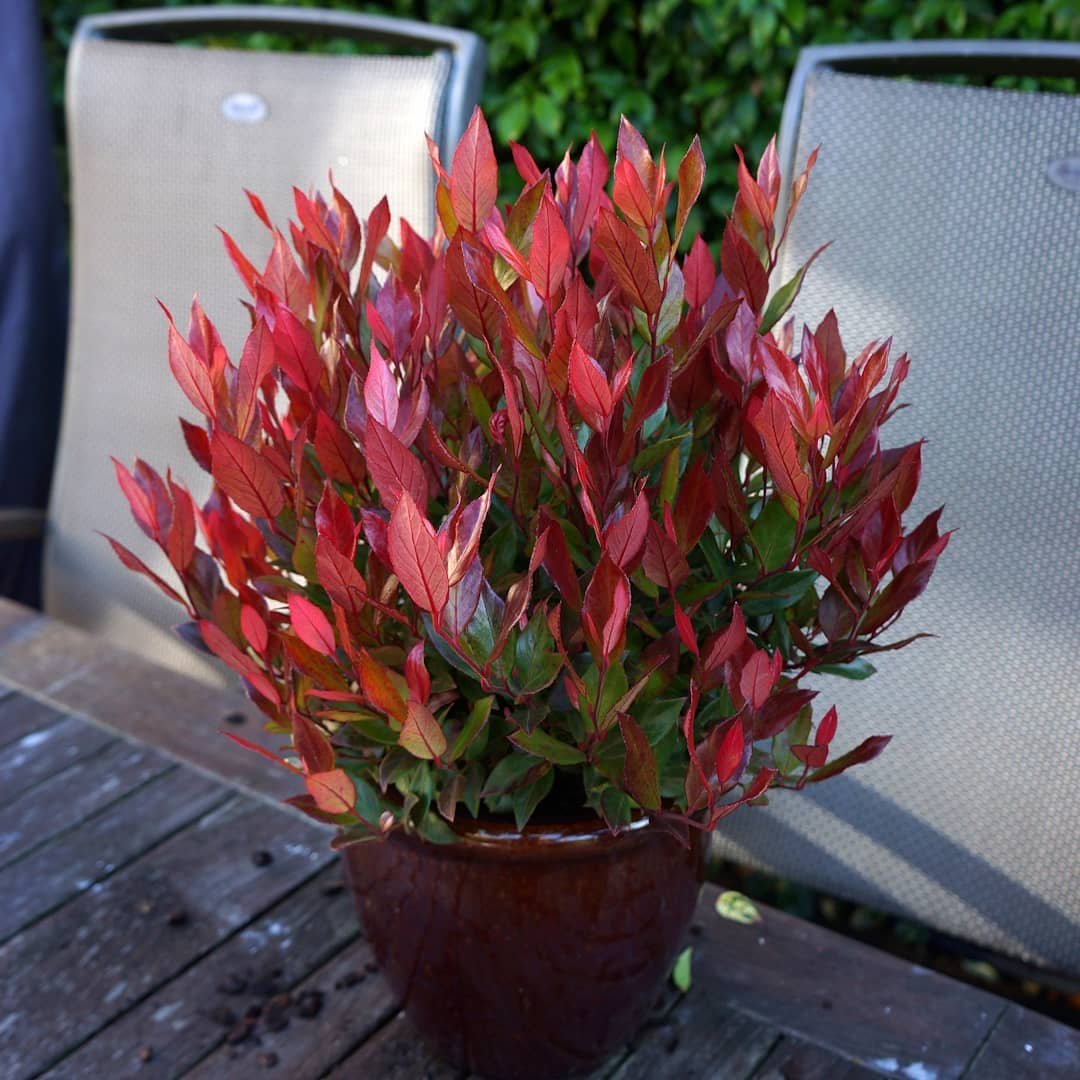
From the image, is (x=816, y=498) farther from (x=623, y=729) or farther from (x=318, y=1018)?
(x=318, y=1018)

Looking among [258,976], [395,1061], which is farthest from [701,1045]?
[258,976]

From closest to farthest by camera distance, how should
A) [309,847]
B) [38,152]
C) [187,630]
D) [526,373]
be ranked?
1. [526,373]
2. [187,630]
3. [309,847]
4. [38,152]

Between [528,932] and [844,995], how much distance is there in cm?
28

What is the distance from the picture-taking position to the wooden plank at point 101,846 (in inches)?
36.7

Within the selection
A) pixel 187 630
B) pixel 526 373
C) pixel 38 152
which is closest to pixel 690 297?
pixel 526 373

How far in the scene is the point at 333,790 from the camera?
642 millimetres

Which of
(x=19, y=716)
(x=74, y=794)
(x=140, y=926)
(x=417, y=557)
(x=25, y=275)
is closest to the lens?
(x=417, y=557)

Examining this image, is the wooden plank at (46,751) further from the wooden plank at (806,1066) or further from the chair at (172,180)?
the wooden plank at (806,1066)

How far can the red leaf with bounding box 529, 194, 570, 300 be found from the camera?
56 centimetres

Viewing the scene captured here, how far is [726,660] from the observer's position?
61cm

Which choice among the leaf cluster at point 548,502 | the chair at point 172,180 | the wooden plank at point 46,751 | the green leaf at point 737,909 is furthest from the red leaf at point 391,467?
the chair at point 172,180

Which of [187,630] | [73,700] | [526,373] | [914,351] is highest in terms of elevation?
[526,373]

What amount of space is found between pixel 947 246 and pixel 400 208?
1.91ft

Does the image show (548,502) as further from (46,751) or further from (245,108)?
(245,108)
